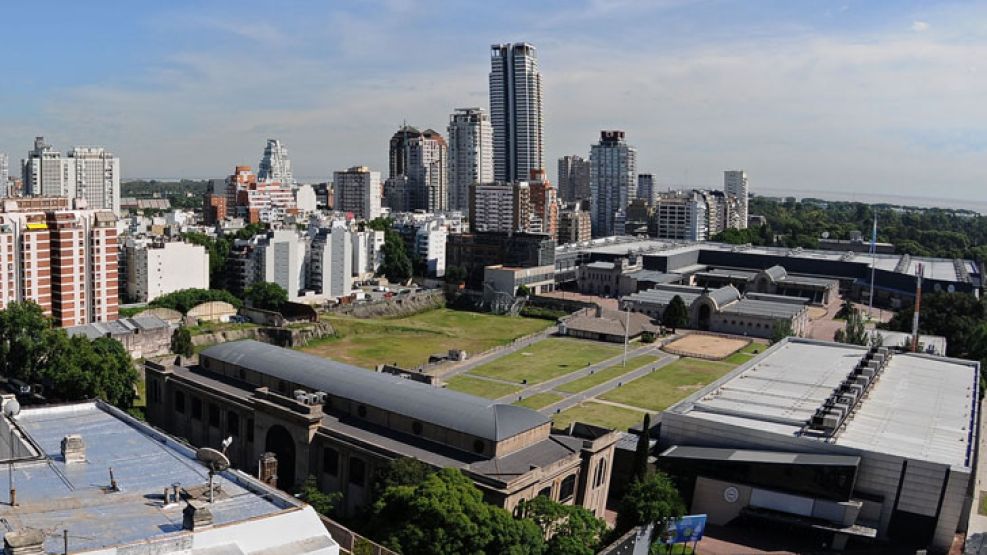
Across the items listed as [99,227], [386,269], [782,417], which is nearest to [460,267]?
[386,269]

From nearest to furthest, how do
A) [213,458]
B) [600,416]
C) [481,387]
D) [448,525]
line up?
[213,458] < [448,525] < [600,416] < [481,387]

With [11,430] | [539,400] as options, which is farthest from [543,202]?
[11,430]

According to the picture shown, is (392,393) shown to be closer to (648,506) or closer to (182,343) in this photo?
(648,506)

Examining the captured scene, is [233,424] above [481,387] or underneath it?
above

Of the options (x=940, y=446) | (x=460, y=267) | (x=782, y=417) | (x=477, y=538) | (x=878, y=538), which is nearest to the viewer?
(x=477, y=538)

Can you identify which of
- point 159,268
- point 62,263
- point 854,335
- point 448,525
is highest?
point 62,263

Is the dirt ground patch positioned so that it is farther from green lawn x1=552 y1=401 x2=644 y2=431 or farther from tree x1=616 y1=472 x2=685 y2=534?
tree x1=616 y1=472 x2=685 y2=534

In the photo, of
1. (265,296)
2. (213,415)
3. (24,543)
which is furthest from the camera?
(265,296)

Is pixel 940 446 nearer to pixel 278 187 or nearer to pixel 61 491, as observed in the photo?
pixel 61 491
